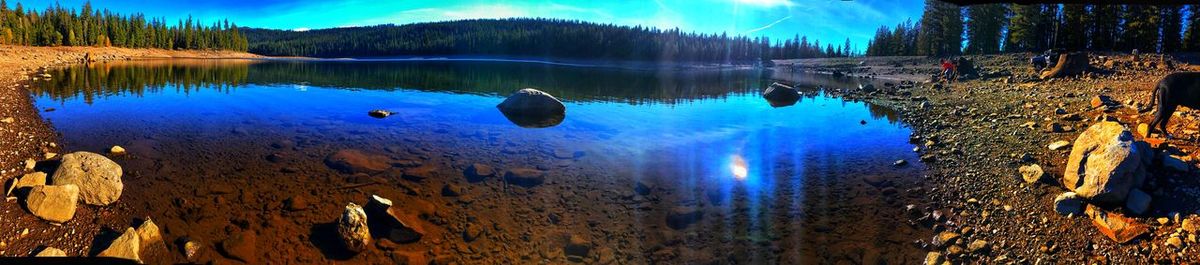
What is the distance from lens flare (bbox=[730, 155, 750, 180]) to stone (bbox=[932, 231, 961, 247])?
426cm

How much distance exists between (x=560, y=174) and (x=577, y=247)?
4.06 m

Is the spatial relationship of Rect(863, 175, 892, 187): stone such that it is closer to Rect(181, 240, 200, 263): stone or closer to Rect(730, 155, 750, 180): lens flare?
Rect(730, 155, 750, 180): lens flare

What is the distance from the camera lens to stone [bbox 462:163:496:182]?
11602 mm

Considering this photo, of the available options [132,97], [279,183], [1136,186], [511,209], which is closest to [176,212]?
[279,183]

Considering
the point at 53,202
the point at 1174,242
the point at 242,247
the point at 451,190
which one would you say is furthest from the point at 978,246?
the point at 53,202

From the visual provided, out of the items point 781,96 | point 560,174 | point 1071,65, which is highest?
point 1071,65

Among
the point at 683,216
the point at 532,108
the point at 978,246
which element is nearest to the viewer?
the point at 978,246

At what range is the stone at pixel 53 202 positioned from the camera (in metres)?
7.85

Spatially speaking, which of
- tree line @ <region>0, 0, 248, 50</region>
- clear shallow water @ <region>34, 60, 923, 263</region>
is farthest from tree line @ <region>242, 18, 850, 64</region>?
clear shallow water @ <region>34, 60, 923, 263</region>

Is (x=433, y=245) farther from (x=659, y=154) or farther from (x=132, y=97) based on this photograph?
(x=132, y=97)

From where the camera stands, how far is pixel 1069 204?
315 inches

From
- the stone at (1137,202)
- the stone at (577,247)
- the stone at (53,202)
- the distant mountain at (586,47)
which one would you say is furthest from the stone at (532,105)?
the distant mountain at (586,47)

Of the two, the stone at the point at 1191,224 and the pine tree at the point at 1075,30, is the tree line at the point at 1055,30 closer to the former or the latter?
the pine tree at the point at 1075,30

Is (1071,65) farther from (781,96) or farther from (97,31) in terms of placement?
(97,31)
